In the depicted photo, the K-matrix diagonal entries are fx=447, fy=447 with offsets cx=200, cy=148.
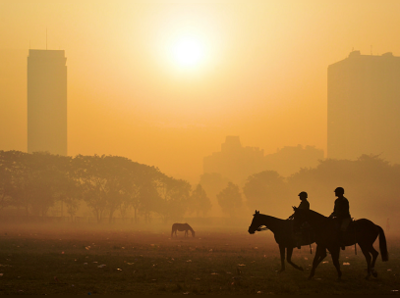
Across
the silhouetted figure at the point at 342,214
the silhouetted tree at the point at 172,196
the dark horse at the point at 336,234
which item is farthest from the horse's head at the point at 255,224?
the silhouetted tree at the point at 172,196

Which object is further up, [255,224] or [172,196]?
[172,196]

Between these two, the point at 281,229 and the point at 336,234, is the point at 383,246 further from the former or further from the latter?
the point at 281,229

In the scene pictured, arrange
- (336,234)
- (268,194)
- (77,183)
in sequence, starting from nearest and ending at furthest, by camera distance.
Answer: (336,234), (77,183), (268,194)

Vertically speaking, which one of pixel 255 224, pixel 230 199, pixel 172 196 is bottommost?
pixel 255 224

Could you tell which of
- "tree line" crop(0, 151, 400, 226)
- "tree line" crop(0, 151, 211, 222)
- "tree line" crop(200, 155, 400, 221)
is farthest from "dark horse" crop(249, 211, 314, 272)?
"tree line" crop(200, 155, 400, 221)

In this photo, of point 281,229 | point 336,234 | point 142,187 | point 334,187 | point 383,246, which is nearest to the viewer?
point 336,234

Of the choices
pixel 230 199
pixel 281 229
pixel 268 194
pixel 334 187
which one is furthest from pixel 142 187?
pixel 281 229

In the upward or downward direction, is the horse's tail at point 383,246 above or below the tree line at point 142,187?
below

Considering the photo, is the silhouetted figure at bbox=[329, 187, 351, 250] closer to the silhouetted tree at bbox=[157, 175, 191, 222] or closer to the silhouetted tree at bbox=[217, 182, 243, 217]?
the silhouetted tree at bbox=[157, 175, 191, 222]

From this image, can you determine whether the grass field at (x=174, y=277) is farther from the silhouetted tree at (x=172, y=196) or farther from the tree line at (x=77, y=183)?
the silhouetted tree at (x=172, y=196)

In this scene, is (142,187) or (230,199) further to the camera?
(230,199)

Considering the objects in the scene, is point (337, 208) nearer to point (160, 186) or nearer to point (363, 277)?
point (363, 277)

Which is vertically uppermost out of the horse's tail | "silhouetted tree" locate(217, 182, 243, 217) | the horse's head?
"silhouetted tree" locate(217, 182, 243, 217)

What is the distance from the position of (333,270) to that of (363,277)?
2502mm
